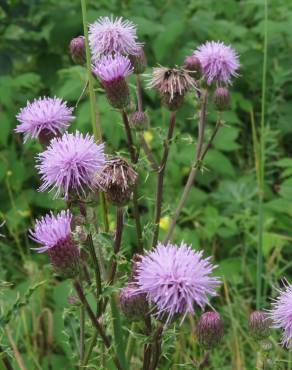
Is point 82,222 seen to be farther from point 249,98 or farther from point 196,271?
point 249,98

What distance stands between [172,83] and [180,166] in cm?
139

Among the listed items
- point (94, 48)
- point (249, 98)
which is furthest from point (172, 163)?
point (94, 48)

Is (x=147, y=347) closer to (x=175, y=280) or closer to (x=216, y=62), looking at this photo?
(x=175, y=280)

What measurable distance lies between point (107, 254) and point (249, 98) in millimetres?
2045

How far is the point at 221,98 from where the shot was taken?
4.85ft

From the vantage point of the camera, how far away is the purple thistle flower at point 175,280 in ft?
3.08

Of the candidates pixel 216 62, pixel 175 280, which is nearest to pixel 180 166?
pixel 216 62

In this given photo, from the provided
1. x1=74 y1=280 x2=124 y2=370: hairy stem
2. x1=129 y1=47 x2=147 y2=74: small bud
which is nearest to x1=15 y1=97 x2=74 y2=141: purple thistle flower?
x1=129 y1=47 x2=147 y2=74: small bud

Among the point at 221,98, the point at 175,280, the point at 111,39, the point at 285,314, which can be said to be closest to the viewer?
the point at 175,280

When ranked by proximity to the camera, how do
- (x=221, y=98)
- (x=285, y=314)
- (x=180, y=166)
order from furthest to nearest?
(x=180, y=166) → (x=221, y=98) → (x=285, y=314)

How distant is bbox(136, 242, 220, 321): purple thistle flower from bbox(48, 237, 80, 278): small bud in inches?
5.5

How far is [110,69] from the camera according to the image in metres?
1.25

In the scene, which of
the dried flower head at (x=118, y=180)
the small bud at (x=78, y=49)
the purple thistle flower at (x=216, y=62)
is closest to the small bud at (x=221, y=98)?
the purple thistle flower at (x=216, y=62)

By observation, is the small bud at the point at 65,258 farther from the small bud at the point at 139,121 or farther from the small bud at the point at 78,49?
the small bud at the point at 78,49
